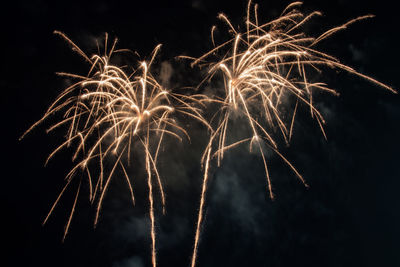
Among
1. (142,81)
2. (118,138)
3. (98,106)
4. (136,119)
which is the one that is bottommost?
(118,138)

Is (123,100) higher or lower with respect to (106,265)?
higher

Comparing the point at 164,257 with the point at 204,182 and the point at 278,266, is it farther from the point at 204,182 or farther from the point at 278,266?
the point at 278,266

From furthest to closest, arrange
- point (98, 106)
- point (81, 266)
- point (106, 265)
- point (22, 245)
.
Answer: point (106, 265), point (81, 266), point (22, 245), point (98, 106)

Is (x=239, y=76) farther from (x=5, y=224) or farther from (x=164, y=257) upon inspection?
(x=164, y=257)

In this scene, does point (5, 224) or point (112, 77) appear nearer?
point (112, 77)

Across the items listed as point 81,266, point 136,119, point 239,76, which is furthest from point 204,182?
point 81,266

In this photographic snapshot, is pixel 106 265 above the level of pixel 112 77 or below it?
below

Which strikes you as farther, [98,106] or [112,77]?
[98,106]

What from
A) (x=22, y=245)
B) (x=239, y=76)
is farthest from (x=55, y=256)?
(x=239, y=76)

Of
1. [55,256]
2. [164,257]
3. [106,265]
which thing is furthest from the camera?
[164,257]
